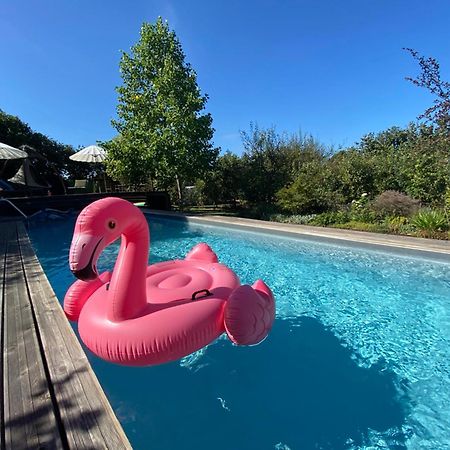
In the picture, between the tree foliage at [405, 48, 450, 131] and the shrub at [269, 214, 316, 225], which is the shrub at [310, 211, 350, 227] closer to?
the shrub at [269, 214, 316, 225]

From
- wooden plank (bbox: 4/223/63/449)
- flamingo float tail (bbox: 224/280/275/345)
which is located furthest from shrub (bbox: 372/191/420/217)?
wooden plank (bbox: 4/223/63/449)

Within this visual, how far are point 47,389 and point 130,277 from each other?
957 mm

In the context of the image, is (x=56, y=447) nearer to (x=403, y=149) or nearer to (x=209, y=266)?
(x=209, y=266)

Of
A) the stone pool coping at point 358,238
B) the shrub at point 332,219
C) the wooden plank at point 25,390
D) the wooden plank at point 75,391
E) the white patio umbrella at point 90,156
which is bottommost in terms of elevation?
the wooden plank at point 25,390

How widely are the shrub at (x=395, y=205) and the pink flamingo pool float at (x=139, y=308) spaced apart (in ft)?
25.2

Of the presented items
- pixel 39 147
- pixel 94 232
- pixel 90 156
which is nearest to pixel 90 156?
pixel 90 156

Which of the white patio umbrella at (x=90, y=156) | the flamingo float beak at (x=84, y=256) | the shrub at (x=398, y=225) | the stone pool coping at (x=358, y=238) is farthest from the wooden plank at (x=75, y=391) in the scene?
the white patio umbrella at (x=90, y=156)

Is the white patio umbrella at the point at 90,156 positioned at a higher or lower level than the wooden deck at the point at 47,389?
higher

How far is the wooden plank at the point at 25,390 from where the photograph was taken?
1694mm

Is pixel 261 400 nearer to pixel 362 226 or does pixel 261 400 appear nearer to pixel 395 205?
pixel 362 226

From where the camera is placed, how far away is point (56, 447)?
1623 millimetres

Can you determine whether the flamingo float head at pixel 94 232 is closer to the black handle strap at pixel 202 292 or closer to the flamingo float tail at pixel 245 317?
the black handle strap at pixel 202 292

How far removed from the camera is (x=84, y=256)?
7.37ft

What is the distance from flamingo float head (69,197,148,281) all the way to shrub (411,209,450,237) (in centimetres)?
757
